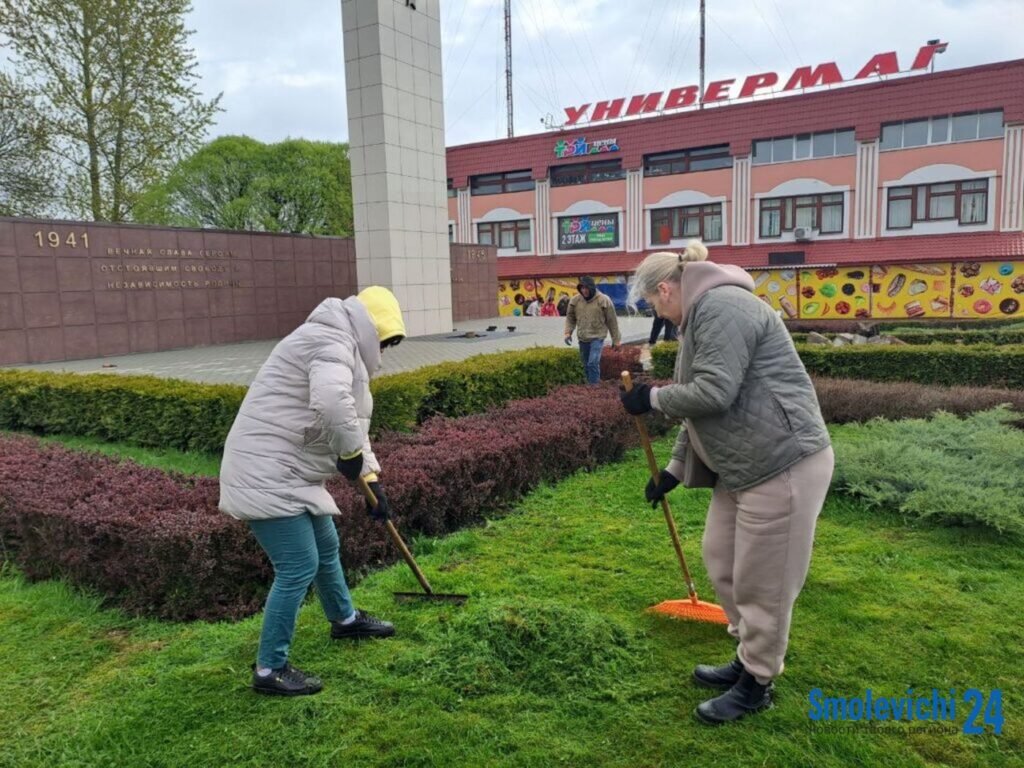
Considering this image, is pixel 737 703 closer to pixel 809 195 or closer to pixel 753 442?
pixel 753 442

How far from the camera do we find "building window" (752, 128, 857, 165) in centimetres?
2794

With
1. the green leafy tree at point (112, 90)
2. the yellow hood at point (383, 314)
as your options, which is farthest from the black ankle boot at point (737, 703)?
the green leafy tree at point (112, 90)

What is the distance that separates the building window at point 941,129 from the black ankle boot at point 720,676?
94.3ft

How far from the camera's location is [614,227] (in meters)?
33.4

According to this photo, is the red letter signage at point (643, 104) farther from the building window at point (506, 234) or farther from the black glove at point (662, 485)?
the black glove at point (662, 485)

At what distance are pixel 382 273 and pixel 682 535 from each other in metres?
12.0

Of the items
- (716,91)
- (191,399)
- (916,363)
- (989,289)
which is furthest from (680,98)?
(191,399)

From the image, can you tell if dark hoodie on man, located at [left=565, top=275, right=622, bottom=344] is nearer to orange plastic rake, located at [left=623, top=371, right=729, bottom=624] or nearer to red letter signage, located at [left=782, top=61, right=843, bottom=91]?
orange plastic rake, located at [left=623, top=371, right=729, bottom=624]

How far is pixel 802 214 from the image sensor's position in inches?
1152

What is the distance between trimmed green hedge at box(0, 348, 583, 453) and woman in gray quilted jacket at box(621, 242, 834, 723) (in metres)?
4.26

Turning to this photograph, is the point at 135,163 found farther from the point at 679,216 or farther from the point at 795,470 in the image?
the point at 795,470

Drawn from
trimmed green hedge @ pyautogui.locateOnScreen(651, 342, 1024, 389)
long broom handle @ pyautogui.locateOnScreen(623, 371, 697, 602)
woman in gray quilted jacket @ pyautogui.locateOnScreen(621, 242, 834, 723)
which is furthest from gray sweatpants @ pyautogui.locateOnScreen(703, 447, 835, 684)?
trimmed green hedge @ pyautogui.locateOnScreen(651, 342, 1024, 389)

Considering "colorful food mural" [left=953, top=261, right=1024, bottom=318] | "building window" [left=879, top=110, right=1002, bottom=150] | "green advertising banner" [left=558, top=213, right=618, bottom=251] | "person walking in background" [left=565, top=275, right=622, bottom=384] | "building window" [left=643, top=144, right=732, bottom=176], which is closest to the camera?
"person walking in background" [left=565, top=275, right=622, bottom=384]

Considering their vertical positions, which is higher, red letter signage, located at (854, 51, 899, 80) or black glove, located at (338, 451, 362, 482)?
red letter signage, located at (854, 51, 899, 80)
